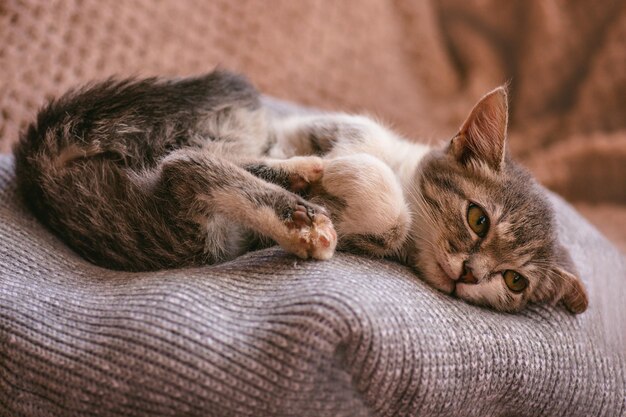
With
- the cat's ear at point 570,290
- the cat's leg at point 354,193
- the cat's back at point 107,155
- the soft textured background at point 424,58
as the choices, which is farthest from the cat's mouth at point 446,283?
the soft textured background at point 424,58

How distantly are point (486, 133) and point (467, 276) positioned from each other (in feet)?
1.03

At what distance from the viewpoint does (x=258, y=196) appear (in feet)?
3.52

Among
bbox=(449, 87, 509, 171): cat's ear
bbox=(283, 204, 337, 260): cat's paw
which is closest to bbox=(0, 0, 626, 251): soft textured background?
bbox=(449, 87, 509, 171): cat's ear

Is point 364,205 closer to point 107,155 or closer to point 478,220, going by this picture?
point 478,220

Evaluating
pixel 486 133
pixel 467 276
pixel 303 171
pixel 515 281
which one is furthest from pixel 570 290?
pixel 303 171

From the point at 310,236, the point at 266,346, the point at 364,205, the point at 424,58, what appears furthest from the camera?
the point at 424,58

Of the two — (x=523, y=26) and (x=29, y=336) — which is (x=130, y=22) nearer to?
(x=29, y=336)

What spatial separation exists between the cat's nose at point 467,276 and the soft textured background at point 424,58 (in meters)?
0.95

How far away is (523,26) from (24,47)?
1.81 m

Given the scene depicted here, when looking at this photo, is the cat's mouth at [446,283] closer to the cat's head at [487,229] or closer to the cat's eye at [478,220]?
the cat's head at [487,229]

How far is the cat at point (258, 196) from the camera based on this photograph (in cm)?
Answer: 110

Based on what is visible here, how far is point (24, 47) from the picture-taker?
1.59 m

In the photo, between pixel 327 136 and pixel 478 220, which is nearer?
pixel 478 220

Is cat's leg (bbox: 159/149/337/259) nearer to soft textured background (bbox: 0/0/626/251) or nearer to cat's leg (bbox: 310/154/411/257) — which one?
cat's leg (bbox: 310/154/411/257)
